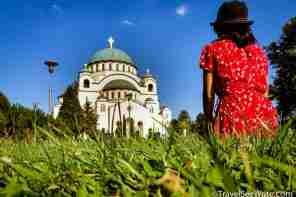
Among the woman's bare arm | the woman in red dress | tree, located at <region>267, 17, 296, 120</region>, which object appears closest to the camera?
the woman's bare arm

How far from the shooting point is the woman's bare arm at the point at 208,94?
365 centimetres

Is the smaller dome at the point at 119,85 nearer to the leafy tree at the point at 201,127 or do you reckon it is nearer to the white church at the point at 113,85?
the white church at the point at 113,85

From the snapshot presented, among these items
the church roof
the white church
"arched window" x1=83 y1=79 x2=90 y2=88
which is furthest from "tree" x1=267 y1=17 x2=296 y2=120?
"arched window" x1=83 y1=79 x2=90 y2=88

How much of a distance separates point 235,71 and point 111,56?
9307 cm

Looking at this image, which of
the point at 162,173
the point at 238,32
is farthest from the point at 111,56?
the point at 162,173

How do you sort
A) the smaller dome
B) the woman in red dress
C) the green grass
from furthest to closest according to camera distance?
the smaller dome, the woman in red dress, the green grass

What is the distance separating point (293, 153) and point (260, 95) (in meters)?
2.67

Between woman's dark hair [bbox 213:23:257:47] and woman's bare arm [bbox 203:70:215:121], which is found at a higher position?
woman's dark hair [bbox 213:23:257:47]

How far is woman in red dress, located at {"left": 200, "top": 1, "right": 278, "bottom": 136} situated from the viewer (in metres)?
3.77

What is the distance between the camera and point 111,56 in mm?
96250

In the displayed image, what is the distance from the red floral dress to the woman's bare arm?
6cm

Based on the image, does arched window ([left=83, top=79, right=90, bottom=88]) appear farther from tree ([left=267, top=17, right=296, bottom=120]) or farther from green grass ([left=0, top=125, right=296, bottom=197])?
green grass ([left=0, top=125, right=296, bottom=197])

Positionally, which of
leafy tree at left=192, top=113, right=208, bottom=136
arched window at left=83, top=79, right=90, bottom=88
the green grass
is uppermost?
arched window at left=83, top=79, right=90, bottom=88

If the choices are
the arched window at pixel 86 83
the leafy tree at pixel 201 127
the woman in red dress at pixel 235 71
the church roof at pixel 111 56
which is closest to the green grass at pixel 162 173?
the leafy tree at pixel 201 127
